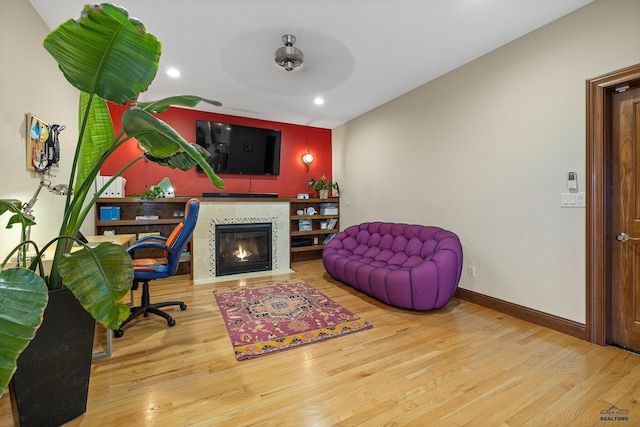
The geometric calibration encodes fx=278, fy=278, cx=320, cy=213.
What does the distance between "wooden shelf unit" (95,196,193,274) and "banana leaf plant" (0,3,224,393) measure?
9.02 ft

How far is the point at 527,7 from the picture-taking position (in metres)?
2.17

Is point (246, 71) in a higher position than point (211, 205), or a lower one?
higher

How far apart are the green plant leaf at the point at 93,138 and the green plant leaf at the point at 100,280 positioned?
0.39 m

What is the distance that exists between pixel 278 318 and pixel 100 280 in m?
1.68

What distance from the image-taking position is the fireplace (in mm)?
4176

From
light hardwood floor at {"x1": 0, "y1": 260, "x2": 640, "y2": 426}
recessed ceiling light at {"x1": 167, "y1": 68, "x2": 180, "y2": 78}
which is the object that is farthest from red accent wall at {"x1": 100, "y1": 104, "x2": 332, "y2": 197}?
light hardwood floor at {"x1": 0, "y1": 260, "x2": 640, "y2": 426}

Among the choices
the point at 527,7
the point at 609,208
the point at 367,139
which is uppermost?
the point at 527,7

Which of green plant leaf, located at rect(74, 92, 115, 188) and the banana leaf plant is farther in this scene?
green plant leaf, located at rect(74, 92, 115, 188)

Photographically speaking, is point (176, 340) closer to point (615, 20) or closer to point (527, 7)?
point (527, 7)

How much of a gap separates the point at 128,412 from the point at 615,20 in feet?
13.1

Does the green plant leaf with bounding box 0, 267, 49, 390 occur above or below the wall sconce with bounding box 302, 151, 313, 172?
below

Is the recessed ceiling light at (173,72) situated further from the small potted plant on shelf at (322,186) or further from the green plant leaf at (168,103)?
the small potted plant on shelf at (322,186)

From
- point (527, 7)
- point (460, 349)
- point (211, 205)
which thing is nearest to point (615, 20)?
point (527, 7)

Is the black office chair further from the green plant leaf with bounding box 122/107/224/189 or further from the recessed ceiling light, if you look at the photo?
the recessed ceiling light
